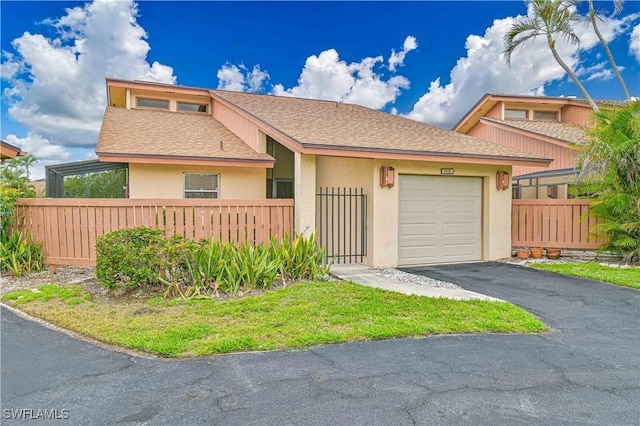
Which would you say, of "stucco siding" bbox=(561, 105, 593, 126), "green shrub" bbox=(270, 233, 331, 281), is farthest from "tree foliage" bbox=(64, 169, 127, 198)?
Answer: "stucco siding" bbox=(561, 105, 593, 126)

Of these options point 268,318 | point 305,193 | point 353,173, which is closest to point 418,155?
point 353,173

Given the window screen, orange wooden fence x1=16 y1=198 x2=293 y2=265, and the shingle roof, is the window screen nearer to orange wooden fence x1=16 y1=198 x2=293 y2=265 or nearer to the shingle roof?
the shingle roof

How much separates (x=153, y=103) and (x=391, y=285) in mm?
12647

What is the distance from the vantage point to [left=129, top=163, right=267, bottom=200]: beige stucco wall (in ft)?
35.7

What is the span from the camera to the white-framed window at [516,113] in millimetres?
19812

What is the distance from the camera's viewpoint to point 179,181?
37.1ft

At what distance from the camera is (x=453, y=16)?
54.2 ft

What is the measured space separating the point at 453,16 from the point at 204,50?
10503mm

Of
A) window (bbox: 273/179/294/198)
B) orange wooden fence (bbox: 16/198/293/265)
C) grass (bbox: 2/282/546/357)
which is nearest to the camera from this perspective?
grass (bbox: 2/282/546/357)

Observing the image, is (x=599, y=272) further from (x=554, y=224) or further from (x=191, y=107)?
(x=191, y=107)

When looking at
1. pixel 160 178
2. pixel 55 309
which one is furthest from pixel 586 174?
pixel 55 309

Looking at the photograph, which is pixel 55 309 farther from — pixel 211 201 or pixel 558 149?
pixel 558 149

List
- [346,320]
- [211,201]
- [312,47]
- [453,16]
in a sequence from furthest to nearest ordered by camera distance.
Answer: [312,47] < [453,16] < [211,201] < [346,320]

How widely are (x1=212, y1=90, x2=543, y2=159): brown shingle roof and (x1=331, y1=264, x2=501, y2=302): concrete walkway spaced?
283cm
